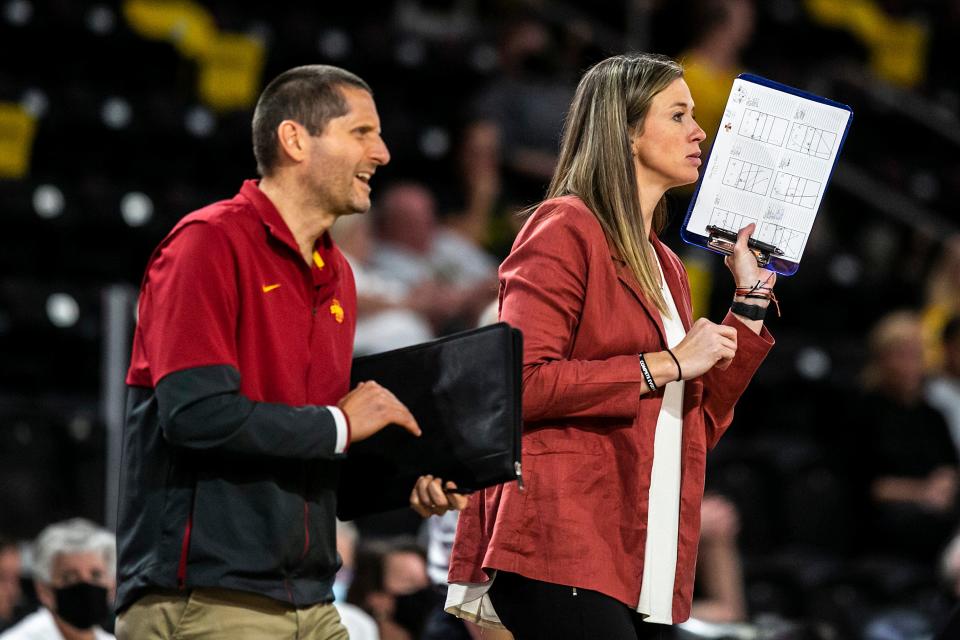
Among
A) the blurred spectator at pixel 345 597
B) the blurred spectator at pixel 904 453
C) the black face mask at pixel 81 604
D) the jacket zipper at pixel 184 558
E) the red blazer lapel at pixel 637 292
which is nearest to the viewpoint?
the jacket zipper at pixel 184 558

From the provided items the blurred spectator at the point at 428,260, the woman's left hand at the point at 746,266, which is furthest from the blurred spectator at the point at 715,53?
the woman's left hand at the point at 746,266

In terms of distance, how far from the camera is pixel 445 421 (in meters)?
2.97

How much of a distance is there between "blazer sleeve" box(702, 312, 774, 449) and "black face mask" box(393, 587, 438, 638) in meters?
2.05

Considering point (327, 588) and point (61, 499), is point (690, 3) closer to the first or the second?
point (61, 499)

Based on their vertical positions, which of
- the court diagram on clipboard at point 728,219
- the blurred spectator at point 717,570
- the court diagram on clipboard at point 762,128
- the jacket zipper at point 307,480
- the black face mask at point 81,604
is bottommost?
the black face mask at point 81,604

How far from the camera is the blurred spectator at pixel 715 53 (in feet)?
29.0

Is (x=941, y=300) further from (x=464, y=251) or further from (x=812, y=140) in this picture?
(x=812, y=140)

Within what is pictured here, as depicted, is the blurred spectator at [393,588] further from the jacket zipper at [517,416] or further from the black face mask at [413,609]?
the jacket zipper at [517,416]

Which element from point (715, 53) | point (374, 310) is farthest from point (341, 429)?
point (715, 53)

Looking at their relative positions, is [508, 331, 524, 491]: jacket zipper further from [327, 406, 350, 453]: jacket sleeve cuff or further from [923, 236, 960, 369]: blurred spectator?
[923, 236, 960, 369]: blurred spectator

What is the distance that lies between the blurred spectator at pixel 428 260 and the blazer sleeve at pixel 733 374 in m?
3.95

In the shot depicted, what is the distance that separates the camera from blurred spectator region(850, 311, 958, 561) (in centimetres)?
749

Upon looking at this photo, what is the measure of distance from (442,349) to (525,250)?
0.98ft

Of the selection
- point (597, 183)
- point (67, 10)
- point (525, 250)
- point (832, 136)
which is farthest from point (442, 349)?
point (67, 10)
